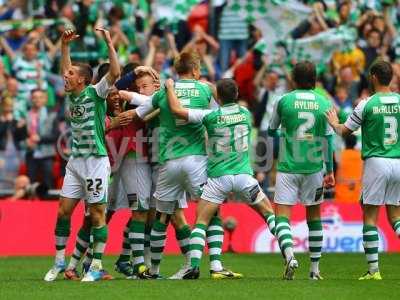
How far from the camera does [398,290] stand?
13242 mm

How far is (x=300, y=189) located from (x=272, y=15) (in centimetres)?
1148

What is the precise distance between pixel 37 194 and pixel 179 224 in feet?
24.7

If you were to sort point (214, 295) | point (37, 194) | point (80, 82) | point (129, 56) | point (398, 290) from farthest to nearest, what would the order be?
point (129, 56), point (37, 194), point (80, 82), point (398, 290), point (214, 295)

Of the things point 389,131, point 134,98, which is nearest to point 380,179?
point 389,131

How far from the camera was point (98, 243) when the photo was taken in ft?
46.9

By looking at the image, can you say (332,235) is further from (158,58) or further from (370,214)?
(370,214)

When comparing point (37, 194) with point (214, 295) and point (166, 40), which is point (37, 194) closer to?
point (166, 40)

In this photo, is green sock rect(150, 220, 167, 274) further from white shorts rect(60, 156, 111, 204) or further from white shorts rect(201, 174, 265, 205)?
white shorts rect(60, 156, 111, 204)

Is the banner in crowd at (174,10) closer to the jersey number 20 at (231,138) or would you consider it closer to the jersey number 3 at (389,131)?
the jersey number 20 at (231,138)

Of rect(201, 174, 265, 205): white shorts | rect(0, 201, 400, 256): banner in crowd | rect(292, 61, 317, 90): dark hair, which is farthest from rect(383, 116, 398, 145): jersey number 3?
rect(0, 201, 400, 256): banner in crowd

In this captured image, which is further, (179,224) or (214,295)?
(179,224)

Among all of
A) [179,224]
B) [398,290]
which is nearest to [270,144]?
[179,224]

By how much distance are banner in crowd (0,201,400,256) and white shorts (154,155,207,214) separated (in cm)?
632

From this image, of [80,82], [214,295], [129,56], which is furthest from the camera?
[129,56]
